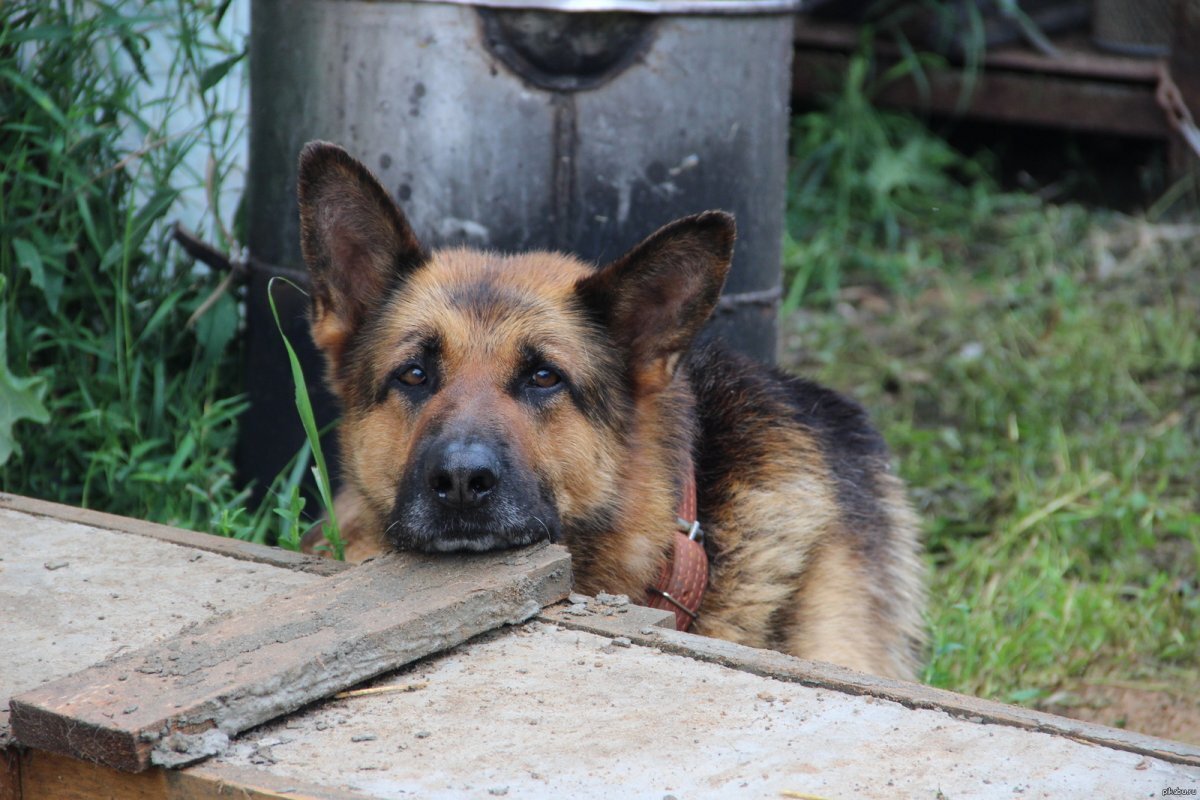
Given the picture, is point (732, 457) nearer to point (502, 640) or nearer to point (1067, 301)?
point (502, 640)

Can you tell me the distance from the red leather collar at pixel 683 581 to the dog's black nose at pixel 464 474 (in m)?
0.59

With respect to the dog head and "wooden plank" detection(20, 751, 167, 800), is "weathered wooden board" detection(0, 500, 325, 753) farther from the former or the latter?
the dog head

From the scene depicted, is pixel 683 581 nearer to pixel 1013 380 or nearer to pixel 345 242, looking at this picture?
pixel 345 242

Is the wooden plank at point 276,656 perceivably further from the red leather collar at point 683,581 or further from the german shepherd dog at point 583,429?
the red leather collar at point 683,581

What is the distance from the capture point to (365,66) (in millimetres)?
3896

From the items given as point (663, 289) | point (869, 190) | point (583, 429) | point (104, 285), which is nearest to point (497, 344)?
point (583, 429)

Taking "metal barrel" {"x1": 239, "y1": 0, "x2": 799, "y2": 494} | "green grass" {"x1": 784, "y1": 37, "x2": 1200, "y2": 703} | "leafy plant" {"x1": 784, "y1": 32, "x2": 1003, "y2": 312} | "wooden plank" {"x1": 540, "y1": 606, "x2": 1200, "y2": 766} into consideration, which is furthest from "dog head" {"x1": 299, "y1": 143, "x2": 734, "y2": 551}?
"leafy plant" {"x1": 784, "y1": 32, "x2": 1003, "y2": 312}

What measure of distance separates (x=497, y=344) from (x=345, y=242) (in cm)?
50

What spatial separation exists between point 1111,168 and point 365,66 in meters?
5.48

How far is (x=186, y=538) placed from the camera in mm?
2916

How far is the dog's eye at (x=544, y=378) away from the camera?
2.96 m

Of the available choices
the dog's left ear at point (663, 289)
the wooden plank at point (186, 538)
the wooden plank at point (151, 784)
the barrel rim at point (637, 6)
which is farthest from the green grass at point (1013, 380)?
the wooden plank at point (151, 784)

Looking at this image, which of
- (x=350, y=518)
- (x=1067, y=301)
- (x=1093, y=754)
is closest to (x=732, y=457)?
(x=350, y=518)

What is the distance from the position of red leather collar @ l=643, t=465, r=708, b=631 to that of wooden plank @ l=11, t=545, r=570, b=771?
0.45m
